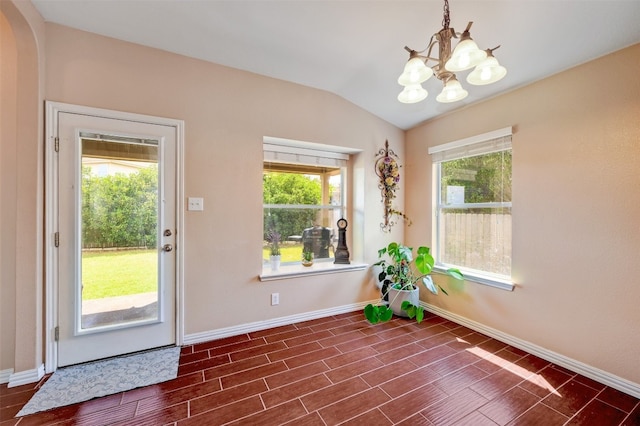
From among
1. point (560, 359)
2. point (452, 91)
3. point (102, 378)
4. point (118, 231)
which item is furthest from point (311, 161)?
point (560, 359)

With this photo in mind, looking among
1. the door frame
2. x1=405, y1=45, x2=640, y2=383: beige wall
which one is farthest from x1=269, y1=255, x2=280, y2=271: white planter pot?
x1=405, y1=45, x2=640, y2=383: beige wall

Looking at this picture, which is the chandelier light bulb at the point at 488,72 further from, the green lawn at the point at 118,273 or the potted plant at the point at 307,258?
the green lawn at the point at 118,273

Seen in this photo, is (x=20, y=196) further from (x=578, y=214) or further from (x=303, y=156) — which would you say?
(x=578, y=214)

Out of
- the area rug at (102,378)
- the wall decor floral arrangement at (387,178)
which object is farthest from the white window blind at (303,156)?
the area rug at (102,378)

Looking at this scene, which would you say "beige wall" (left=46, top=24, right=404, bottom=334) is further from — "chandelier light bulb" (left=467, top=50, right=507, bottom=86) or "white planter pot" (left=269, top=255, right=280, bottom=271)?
"chandelier light bulb" (left=467, top=50, right=507, bottom=86)

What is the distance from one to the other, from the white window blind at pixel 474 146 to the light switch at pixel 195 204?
2.54m

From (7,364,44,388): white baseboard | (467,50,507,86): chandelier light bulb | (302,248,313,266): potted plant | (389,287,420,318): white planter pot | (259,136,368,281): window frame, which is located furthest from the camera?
(302,248,313,266): potted plant

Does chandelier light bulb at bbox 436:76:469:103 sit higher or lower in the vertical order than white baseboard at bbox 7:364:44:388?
higher

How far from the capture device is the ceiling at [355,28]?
1767 mm

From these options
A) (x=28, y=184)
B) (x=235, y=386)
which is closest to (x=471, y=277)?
(x=235, y=386)

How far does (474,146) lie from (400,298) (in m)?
1.77

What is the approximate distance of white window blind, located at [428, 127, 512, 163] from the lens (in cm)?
252

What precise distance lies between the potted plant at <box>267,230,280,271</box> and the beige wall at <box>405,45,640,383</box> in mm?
2110

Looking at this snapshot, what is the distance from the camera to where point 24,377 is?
1.85 meters
